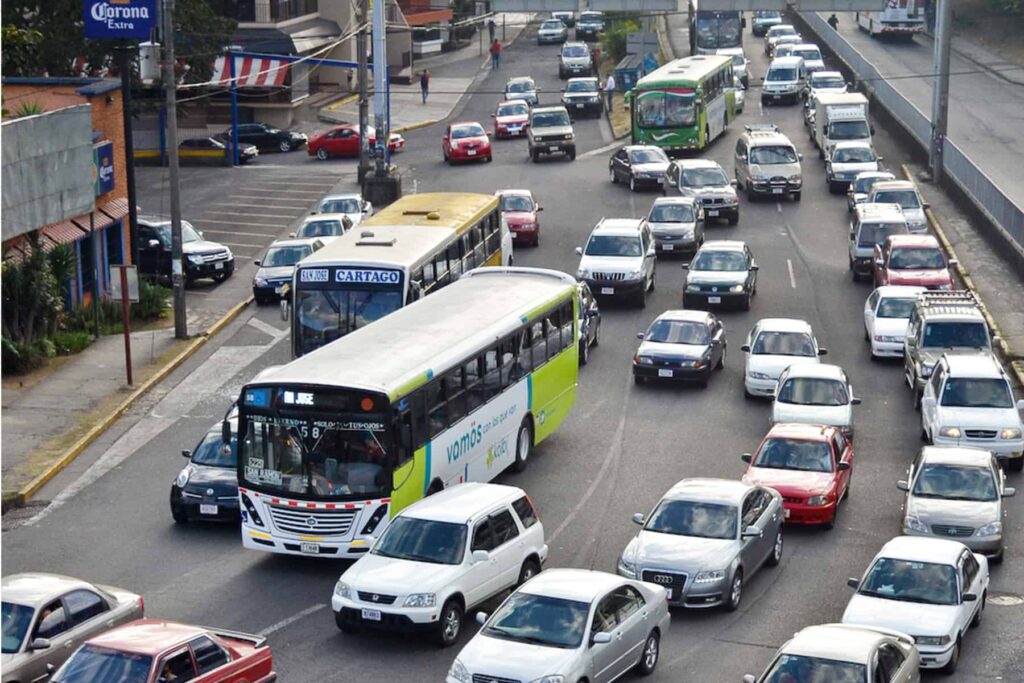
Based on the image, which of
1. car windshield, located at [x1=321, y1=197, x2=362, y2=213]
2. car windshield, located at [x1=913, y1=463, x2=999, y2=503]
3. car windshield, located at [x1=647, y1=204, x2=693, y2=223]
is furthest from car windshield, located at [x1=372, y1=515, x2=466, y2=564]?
car windshield, located at [x1=321, y1=197, x2=362, y2=213]

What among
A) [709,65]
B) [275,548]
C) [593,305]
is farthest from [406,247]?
[709,65]

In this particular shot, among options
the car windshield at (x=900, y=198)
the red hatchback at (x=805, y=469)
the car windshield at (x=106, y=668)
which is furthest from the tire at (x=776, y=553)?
the car windshield at (x=900, y=198)

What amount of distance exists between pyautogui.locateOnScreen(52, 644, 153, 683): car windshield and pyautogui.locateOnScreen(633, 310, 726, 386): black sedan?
18.4m

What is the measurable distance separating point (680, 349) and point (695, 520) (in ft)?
38.4

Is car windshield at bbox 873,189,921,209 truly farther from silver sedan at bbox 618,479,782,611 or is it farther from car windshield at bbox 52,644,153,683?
car windshield at bbox 52,644,153,683

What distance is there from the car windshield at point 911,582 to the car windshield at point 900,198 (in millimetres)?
27461

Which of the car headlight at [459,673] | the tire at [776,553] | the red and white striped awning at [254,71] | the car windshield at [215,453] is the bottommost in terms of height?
the tire at [776,553]

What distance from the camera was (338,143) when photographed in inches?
2601

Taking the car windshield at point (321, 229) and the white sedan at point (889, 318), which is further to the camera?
the car windshield at point (321, 229)

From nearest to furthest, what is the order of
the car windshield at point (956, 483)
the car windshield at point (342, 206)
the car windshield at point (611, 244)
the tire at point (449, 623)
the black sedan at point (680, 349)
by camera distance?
1. the tire at point (449, 623)
2. the car windshield at point (956, 483)
3. the black sedan at point (680, 349)
4. the car windshield at point (611, 244)
5. the car windshield at point (342, 206)

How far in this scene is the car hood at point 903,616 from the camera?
20.0 metres

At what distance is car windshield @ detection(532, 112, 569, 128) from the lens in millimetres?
62406

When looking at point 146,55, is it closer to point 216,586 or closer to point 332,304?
point 332,304

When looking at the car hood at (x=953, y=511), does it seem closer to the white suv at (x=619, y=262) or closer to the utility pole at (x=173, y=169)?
the white suv at (x=619, y=262)
